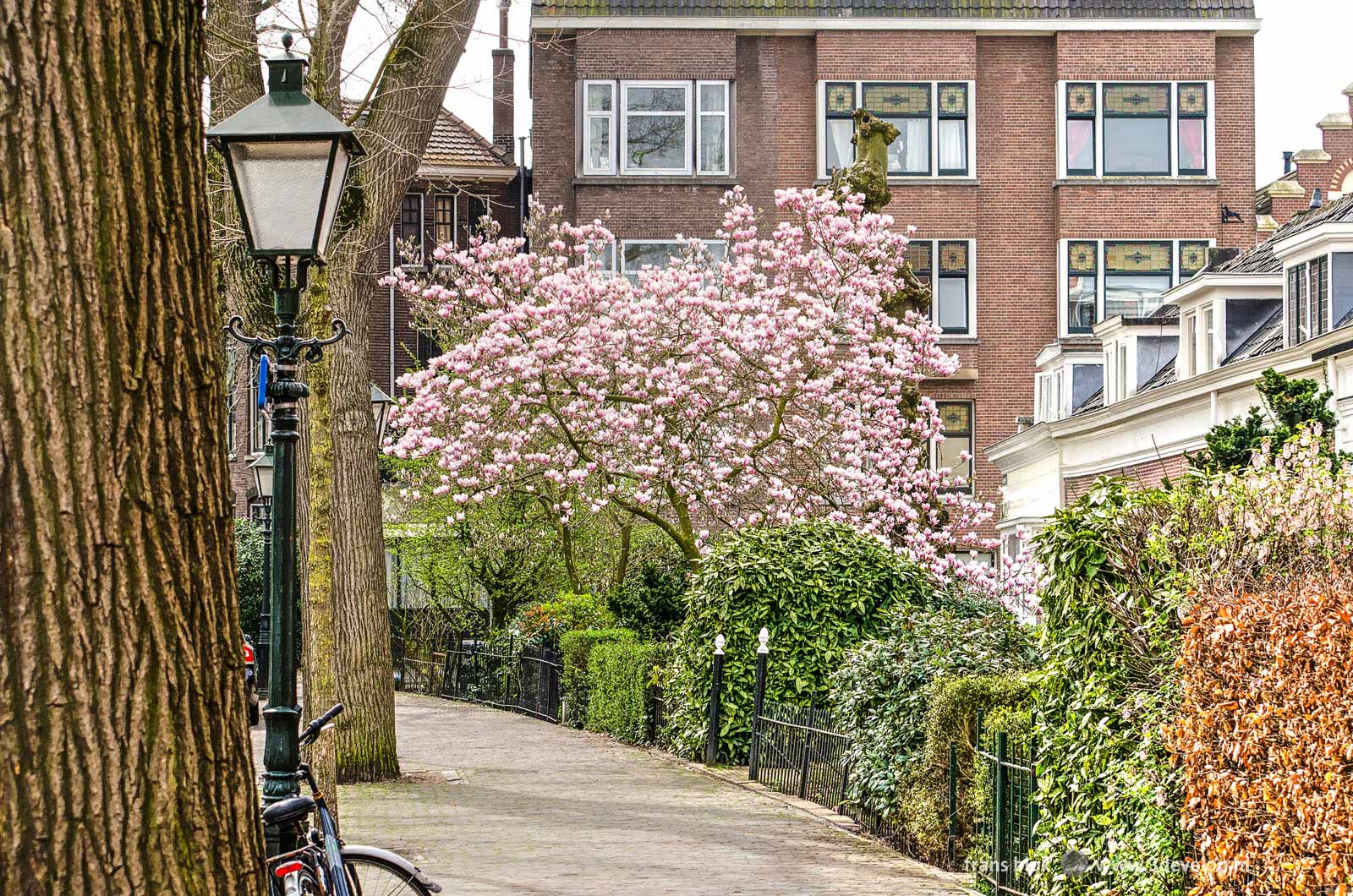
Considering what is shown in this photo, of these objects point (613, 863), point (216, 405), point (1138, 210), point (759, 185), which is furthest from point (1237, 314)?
point (216, 405)

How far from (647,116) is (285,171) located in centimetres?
2777

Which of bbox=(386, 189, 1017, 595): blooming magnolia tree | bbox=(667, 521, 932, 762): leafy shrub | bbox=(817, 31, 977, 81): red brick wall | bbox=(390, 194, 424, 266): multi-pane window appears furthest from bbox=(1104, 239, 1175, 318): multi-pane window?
bbox=(667, 521, 932, 762): leafy shrub

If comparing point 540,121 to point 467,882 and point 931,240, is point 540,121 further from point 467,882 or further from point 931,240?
point 467,882

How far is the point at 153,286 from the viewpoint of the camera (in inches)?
137

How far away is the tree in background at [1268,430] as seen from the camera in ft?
40.0

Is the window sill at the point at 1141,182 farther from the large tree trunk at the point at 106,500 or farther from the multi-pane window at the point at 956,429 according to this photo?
the large tree trunk at the point at 106,500

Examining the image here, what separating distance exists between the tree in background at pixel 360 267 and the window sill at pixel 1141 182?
74.3 feet

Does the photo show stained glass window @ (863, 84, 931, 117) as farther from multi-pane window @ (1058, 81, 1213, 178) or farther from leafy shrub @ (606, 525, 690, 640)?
leafy shrub @ (606, 525, 690, 640)

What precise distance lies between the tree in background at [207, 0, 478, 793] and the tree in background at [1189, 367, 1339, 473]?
6894 millimetres

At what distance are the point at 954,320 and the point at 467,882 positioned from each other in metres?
27.1

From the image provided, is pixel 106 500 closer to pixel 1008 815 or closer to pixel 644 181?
pixel 1008 815

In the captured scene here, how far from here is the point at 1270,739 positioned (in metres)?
7.02

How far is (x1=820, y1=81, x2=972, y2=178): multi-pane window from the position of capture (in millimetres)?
35844

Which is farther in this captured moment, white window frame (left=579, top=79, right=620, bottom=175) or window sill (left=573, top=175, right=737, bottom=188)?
white window frame (left=579, top=79, right=620, bottom=175)
